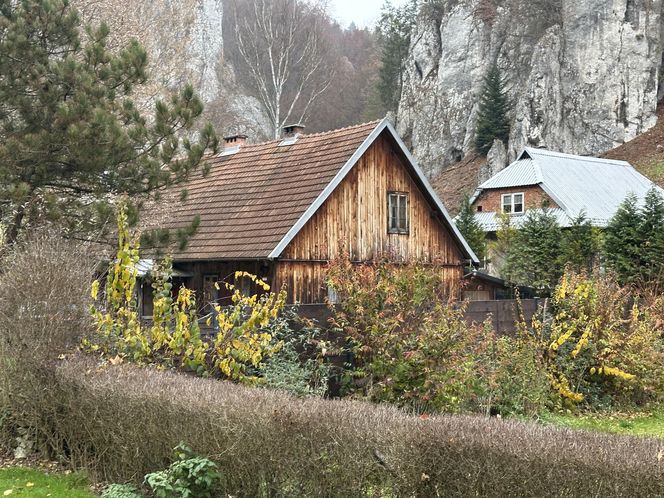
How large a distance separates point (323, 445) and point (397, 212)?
15.5m

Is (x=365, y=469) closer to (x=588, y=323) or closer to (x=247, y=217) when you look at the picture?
(x=588, y=323)

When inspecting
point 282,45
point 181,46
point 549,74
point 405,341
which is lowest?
point 405,341

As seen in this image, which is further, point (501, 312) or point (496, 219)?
point (496, 219)

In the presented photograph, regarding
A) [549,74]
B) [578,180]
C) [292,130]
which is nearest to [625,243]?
[292,130]

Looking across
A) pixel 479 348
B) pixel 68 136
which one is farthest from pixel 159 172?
pixel 479 348

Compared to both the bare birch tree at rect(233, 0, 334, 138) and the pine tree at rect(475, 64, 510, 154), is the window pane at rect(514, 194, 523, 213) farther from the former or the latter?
the pine tree at rect(475, 64, 510, 154)

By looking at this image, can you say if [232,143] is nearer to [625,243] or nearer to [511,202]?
[625,243]

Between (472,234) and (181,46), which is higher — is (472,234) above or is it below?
below

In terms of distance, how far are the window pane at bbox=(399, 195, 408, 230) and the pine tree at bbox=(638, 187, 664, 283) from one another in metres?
10.3

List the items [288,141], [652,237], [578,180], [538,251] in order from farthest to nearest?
1. [578,180]
2. [538,251]
3. [652,237]
4. [288,141]

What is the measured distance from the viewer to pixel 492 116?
60562 mm

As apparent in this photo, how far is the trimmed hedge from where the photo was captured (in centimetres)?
551

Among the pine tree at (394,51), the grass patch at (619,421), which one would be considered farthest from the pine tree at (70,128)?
the pine tree at (394,51)

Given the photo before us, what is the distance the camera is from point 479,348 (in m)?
11.9
